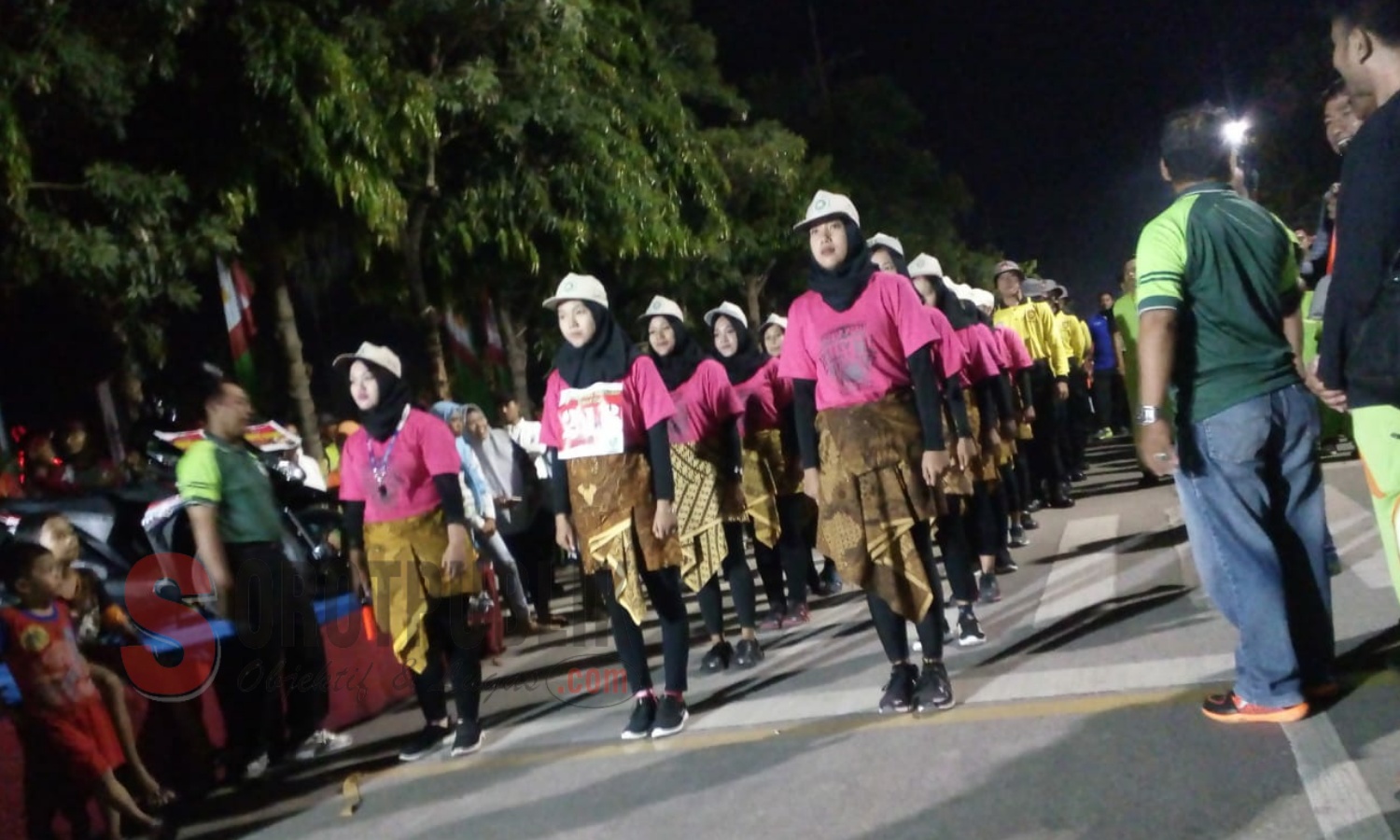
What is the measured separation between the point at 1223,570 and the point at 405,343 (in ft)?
80.5

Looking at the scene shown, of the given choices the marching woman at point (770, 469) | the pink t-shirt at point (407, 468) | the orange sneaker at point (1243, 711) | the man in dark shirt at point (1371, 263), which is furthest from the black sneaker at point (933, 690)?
the marching woman at point (770, 469)

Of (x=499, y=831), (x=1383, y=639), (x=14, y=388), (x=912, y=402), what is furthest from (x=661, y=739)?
(x=14, y=388)

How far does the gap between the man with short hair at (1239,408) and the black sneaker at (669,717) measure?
2.20 meters

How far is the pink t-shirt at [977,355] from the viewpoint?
6977 millimetres

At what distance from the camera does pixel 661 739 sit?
5.32 metres

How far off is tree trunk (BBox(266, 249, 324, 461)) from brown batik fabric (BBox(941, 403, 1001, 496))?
23.5 ft

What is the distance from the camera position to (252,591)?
568 cm

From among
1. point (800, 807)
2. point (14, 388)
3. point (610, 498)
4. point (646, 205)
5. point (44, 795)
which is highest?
point (646, 205)

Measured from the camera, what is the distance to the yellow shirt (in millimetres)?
10055

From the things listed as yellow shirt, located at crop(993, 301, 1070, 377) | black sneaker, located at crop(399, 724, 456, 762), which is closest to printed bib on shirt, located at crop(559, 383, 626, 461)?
black sneaker, located at crop(399, 724, 456, 762)

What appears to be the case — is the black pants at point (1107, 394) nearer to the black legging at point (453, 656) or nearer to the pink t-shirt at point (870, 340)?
the pink t-shirt at point (870, 340)

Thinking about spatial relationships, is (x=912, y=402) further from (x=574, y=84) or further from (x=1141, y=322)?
(x=574, y=84)

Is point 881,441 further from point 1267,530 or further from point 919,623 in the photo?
point 1267,530

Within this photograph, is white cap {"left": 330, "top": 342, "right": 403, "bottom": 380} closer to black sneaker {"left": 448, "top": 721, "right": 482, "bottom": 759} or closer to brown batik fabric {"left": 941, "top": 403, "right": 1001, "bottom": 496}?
black sneaker {"left": 448, "top": 721, "right": 482, "bottom": 759}
